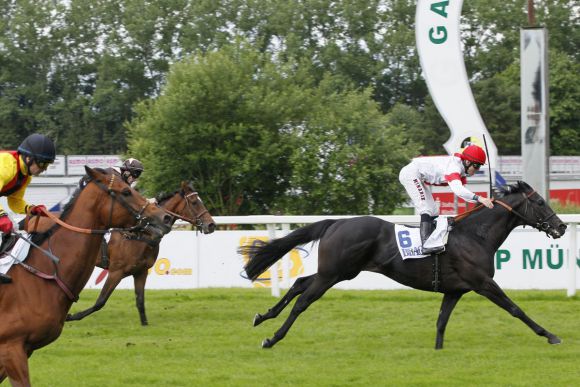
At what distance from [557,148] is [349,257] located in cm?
4085

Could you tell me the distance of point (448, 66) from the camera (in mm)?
16109

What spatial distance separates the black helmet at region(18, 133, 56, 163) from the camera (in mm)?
5652

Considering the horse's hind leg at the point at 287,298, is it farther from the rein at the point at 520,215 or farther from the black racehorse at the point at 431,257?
the rein at the point at 520,215

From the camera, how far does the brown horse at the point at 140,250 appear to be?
9.92 m

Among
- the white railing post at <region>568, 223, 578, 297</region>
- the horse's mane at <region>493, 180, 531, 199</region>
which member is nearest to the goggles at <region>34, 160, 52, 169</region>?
the horse's mane at <region>493, 180, 531, 199</region>

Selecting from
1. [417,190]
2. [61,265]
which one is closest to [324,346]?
[417,190]

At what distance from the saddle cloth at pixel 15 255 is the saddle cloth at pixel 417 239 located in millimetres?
3794

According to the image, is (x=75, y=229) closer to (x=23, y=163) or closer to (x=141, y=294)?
(x=23, y=163)

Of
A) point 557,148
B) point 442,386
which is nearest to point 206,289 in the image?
point 442,386

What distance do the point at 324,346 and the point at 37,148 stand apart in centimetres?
365

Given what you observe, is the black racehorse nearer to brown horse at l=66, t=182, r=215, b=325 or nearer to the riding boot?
brown horse at l=66, t=182, r=215, b=325

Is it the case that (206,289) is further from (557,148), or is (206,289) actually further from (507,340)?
(557,148)

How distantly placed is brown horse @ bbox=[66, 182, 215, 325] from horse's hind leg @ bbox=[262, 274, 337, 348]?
208cm

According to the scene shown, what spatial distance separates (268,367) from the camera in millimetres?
7340
